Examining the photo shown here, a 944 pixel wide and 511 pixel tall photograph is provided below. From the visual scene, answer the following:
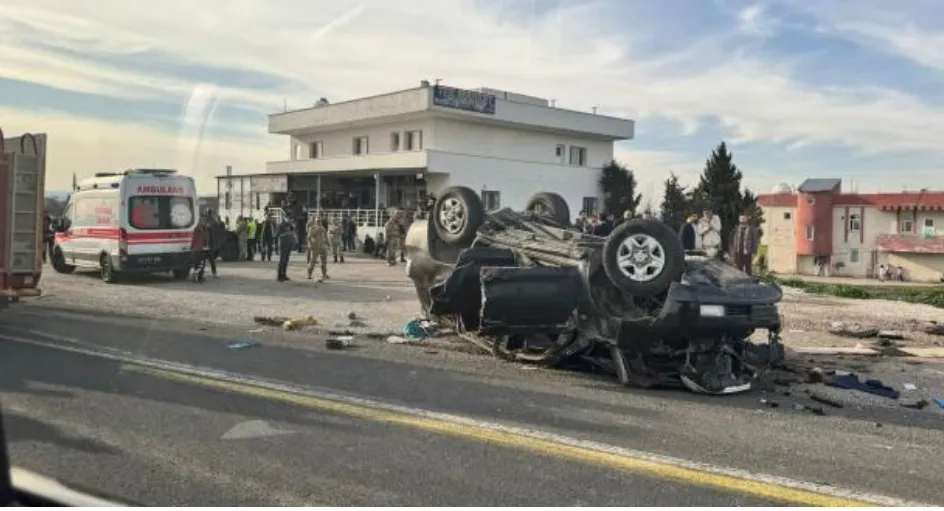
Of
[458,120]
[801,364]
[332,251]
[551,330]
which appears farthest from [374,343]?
[458,120]

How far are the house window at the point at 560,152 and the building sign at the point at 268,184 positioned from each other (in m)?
15.3

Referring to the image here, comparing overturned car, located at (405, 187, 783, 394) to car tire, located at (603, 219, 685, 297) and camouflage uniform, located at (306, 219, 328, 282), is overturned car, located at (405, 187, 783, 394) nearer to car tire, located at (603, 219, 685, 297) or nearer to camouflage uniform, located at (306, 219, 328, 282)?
car tire, located at (603, 219, 685, 297)

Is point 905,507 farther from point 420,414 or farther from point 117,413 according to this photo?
point 117,413

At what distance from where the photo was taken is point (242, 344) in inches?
376

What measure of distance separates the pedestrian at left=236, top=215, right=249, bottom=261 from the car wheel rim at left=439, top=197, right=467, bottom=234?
1872 cm

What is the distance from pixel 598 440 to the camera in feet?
18.0

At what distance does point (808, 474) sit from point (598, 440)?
1310 millimetres

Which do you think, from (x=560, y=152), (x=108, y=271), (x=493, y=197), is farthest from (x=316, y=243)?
(x=560, y=152)

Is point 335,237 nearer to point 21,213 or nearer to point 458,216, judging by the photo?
point 21,213

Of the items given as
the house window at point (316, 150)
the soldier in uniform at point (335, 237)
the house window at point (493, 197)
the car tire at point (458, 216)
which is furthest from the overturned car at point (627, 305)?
the house window at point (316, 150)

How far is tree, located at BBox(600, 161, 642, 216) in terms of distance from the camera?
4816 cm

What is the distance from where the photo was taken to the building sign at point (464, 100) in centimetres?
4006

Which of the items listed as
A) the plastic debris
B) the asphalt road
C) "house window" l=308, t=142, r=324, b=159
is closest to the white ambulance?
the plastic debris

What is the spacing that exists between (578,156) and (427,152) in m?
13.7
